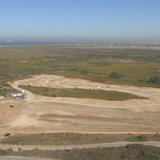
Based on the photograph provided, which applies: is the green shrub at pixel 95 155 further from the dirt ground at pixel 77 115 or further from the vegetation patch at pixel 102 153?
the dirt ground at pixel 77 115

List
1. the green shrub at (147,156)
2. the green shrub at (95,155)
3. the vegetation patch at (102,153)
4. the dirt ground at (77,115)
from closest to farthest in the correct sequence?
the green shrub at (95,155) → the green shrub at (147,156) → the vegetation patch at (102,153) → the dirt ground at (77,115)

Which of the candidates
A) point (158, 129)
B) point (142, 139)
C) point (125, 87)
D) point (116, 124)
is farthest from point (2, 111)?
point (125, 87)

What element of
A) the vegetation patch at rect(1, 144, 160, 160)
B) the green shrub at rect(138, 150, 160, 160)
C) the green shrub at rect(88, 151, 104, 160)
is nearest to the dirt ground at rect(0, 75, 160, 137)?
the vegetation patch at rect(1, 144, 160, 160)

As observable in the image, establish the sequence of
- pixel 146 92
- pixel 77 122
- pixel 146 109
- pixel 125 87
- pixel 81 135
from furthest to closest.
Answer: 1. pixel 125 87
2. pixel 146 92
3. pixel 146 109
4. pixel 77 122
5. pixel 81 135

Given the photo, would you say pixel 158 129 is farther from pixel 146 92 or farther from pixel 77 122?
pixel 146 92

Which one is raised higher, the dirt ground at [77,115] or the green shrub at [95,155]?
the green shrub at [95,155]

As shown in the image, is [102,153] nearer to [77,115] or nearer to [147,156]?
[147,156]

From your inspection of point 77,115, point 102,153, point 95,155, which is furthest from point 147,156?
point 77,115

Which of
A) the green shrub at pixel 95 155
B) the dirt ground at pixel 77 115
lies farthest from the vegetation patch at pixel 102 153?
the dirt ground at pixel 77 115

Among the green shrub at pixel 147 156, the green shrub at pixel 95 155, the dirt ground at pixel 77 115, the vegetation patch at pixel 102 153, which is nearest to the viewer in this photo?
the green shrub at pixel 95 155

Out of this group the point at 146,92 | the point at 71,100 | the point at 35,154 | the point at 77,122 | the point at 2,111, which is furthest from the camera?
the point at 146,92
